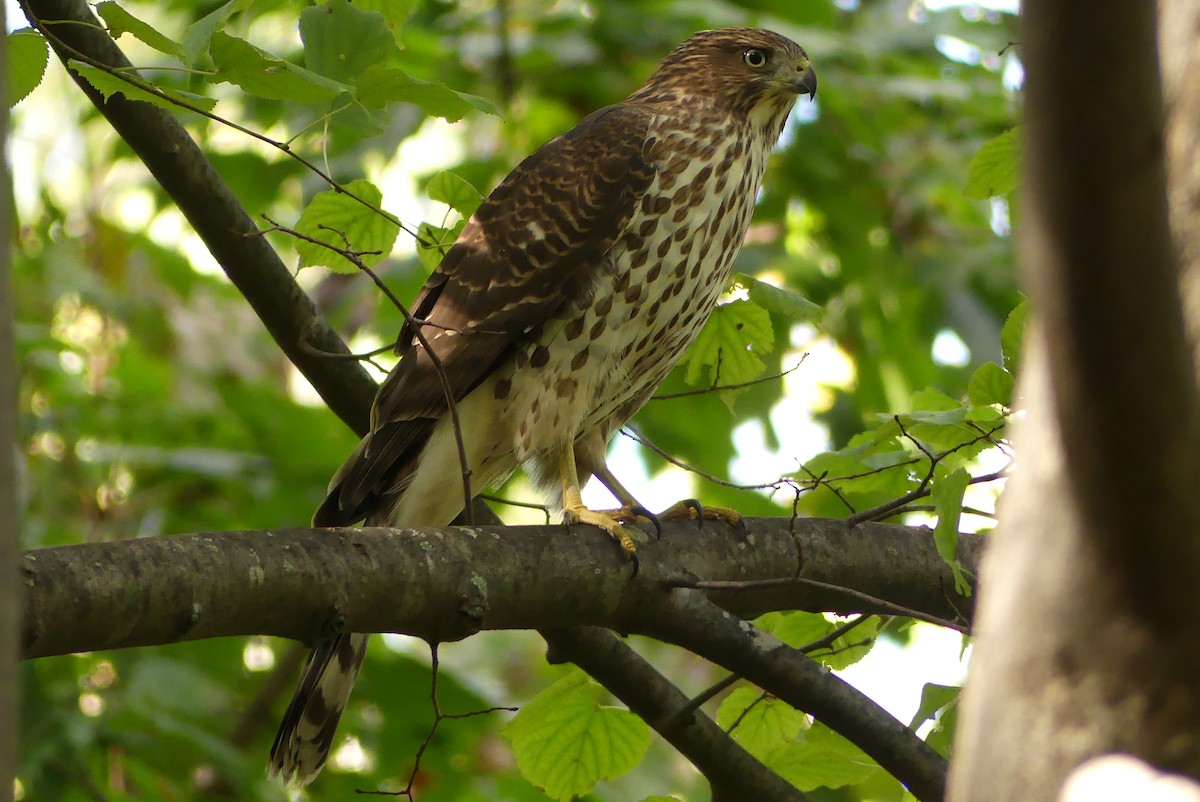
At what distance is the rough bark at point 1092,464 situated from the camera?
3.35 feet

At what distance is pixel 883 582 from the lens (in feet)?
10.4

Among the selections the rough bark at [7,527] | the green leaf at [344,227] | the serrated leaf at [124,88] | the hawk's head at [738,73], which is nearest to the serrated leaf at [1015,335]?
the green leaf at [344,227]

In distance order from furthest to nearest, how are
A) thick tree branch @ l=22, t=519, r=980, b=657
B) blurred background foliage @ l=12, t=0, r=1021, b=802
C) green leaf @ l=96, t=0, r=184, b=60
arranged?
blurred background foliage @ l=12, t=0, r=1021, b=802, green leaf @ l=96, t=0, r=184, b=60, thick tree branch @ l=22, t=519, r=980, b=657

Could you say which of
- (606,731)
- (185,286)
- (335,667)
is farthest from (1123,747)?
(185,286)

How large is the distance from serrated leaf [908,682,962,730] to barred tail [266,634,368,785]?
5.16ft

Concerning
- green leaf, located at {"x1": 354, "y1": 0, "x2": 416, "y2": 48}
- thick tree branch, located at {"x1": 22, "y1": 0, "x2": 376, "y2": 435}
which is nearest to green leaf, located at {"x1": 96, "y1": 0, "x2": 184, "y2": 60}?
thick tree branch, located at {"x1": 22, "y1": 0, "x2": 376, "y2": 435}

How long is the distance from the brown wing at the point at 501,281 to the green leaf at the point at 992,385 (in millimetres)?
1259

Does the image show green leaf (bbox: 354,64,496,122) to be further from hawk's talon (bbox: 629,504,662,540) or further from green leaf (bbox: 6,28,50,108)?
hawk's talon (bbox: 629,504,662,540)

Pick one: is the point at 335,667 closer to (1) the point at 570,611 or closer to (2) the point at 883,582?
(1) the point at 570,611

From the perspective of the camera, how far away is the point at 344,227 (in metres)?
3.27

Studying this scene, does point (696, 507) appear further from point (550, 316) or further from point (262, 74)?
point (262, 74)

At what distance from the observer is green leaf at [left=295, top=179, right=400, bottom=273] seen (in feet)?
10.5

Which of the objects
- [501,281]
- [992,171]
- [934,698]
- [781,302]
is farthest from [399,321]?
[934,698]

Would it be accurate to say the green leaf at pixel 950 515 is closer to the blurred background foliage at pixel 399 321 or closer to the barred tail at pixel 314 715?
the barred tail at pixel 314 715
